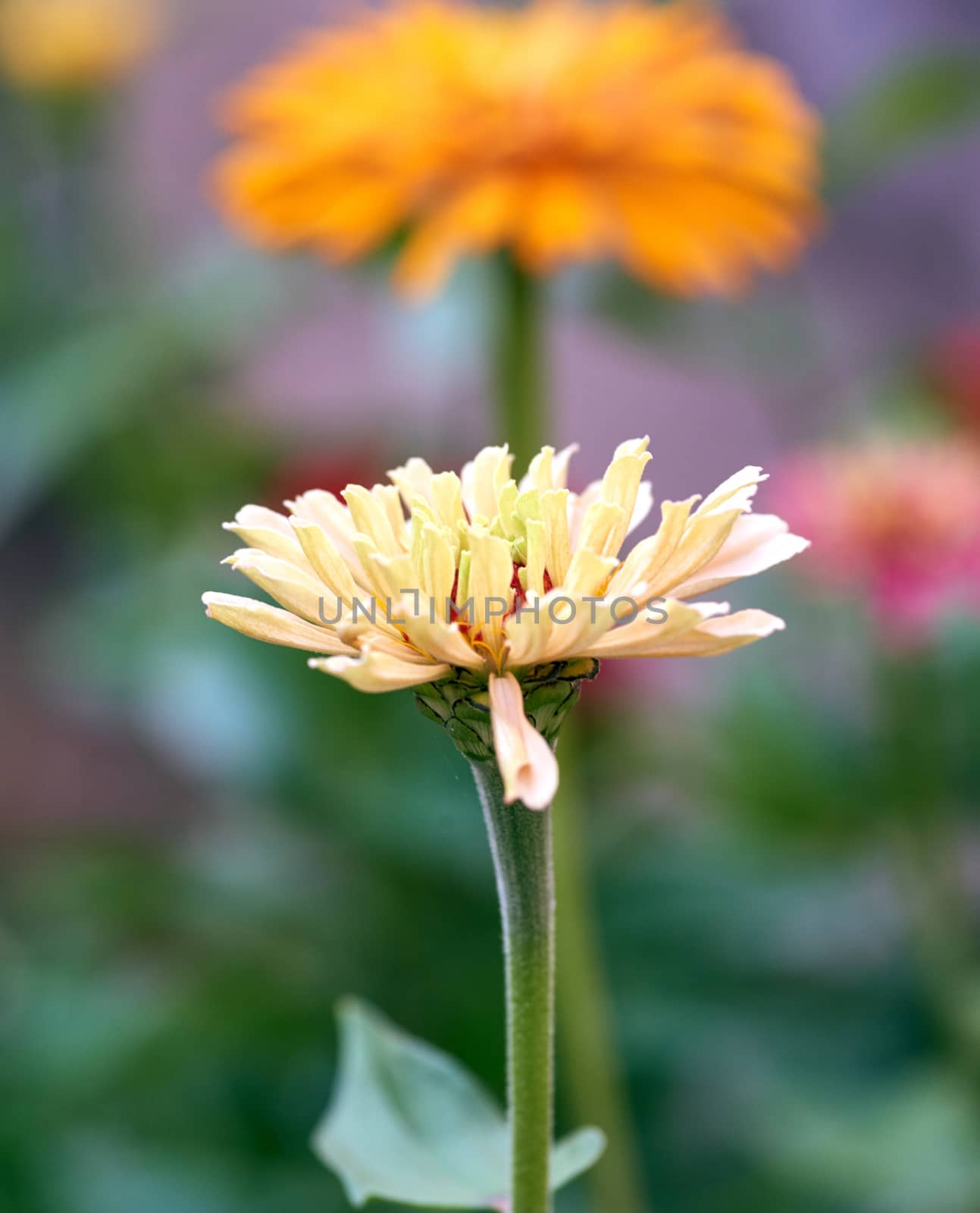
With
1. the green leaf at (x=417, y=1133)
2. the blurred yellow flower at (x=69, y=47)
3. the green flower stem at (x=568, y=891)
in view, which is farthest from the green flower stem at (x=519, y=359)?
the blurred yellow flower at (x=69, y=47)

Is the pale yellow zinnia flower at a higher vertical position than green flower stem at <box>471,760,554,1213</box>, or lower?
higher

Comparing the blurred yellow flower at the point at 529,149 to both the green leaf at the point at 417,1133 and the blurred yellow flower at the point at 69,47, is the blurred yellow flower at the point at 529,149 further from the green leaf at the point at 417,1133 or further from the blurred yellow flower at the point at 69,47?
the blurred yellow flower at the point at 69,47

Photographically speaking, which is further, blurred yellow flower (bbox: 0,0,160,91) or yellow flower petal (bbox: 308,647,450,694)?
blurred yellow flower (bbox: 0,0,160,91)

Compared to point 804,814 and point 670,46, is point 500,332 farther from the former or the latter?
point 804,814

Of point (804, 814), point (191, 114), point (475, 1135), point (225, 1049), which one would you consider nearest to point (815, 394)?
point (804, 814)

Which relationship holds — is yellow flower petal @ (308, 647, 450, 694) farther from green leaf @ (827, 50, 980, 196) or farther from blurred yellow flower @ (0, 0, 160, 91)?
blurred yellow flower @ (0, 0, 160, 91)

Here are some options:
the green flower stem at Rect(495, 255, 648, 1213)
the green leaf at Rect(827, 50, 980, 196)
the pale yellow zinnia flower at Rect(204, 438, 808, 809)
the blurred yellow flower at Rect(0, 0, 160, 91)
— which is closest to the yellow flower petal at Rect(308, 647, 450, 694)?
the pale yellow zinnia flower at Rect(204, 438, 808, 809)
